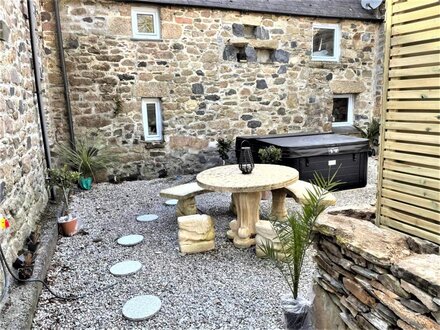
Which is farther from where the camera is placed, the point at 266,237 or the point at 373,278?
the point at 266,237

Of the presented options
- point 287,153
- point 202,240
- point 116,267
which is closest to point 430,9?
point 202,240

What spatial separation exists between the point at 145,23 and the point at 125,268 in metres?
4.53

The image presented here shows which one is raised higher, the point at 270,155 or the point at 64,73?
the point at 64,73

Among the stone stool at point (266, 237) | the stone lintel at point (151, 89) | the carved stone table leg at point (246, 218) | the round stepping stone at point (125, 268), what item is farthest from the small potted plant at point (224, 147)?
the round stepping stone at point (125, 268)

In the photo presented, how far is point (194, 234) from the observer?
3068mm

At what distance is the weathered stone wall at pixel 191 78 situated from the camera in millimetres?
5414

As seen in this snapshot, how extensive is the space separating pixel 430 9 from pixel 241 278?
2.18 metres

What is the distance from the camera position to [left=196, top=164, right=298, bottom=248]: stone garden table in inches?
119

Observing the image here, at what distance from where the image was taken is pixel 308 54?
22.0ft

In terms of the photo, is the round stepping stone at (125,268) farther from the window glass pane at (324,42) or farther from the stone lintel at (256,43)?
the window glass pane at (324,42)

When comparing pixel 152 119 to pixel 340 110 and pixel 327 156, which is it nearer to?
pixel 327 156

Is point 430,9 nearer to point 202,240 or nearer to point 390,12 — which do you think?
point 390,12

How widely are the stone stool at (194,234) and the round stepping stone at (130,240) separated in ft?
1.86

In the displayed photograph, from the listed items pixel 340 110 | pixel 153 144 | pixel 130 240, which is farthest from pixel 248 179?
pixel 340 110
